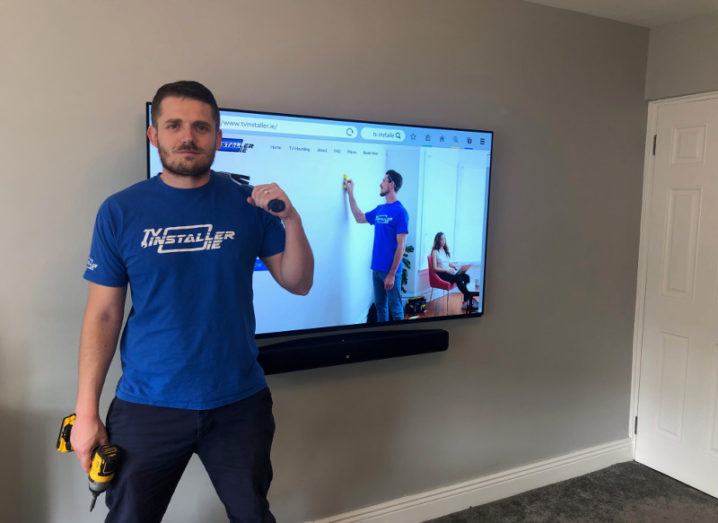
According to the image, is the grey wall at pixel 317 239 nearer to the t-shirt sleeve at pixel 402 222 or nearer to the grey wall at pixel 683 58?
the grey wall at pixel 683 58

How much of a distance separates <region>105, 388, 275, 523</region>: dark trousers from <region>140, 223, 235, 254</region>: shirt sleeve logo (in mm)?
430

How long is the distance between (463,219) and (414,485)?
4.01 feet

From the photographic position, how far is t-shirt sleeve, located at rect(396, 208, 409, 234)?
7.86ft

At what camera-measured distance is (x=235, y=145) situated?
6.70ft

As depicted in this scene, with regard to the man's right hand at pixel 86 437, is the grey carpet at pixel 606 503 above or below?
below

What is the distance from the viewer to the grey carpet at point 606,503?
2779mm

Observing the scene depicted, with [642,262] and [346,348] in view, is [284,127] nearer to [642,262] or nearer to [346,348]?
[346,348]

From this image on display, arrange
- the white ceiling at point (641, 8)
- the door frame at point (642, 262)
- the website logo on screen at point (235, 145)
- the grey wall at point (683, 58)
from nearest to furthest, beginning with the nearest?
the website logo on screen at point (235, 145), the white ceiling at point (641, 8), the grey wall at point (683, 58), the door frame at point (642, 262)

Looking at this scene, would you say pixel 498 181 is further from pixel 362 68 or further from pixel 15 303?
pixel 15 303

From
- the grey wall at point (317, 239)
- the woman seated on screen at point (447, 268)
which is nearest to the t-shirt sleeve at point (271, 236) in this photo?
the grey wall at point (317, 239)

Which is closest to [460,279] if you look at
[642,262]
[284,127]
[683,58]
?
[284,127]

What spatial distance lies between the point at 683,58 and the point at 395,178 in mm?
1758

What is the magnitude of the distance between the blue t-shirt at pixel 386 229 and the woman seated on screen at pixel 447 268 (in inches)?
7.1

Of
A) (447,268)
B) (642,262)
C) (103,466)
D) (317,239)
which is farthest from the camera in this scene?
Answer: (642,262)
